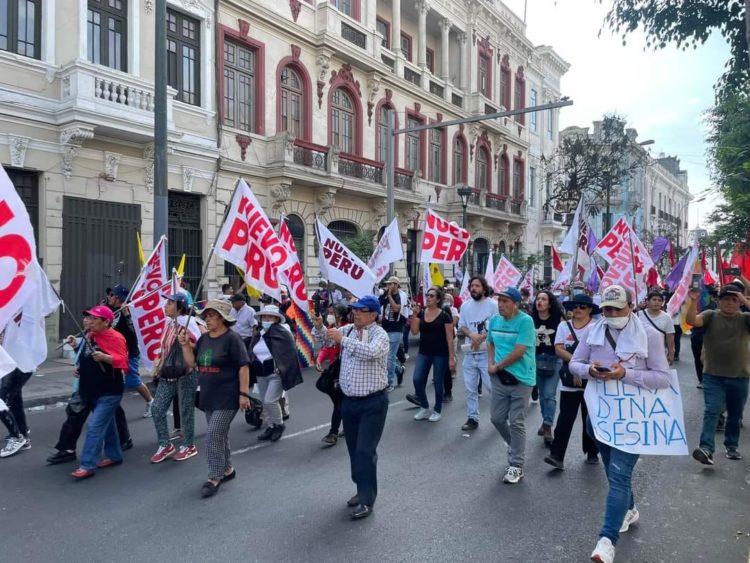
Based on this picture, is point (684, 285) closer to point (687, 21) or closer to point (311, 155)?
point (687, 21)

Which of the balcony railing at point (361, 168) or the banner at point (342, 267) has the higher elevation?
the balcony railing at point (361, 168)

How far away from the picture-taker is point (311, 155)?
18750mm

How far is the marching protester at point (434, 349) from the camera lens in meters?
7.27

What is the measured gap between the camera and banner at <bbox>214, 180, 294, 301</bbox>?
6.19 m

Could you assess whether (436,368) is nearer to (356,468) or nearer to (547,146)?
(356,468)

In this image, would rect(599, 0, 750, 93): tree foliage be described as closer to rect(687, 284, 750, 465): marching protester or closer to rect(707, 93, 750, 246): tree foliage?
rect(707, 93, 750, 246): tree foliage

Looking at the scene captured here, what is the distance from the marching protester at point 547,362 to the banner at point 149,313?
4.17m

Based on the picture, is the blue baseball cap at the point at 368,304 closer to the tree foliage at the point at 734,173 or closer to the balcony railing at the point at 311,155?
the tree foliage at the point at 734,173

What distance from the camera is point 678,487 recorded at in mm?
5082

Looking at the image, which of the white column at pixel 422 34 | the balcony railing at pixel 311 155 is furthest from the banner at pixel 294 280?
the white column at pixel 422 34

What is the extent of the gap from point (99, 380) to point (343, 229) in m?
16.0

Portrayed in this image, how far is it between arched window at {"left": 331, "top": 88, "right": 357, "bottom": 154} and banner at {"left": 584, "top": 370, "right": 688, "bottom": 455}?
57.4 feet

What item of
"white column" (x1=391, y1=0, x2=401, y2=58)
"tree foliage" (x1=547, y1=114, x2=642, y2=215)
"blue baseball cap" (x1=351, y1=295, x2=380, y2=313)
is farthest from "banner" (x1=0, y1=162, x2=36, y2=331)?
"tree foliage" (x1=547, y1=114, x2=642, y2=215)

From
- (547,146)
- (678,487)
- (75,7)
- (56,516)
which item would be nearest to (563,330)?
(678,487)
